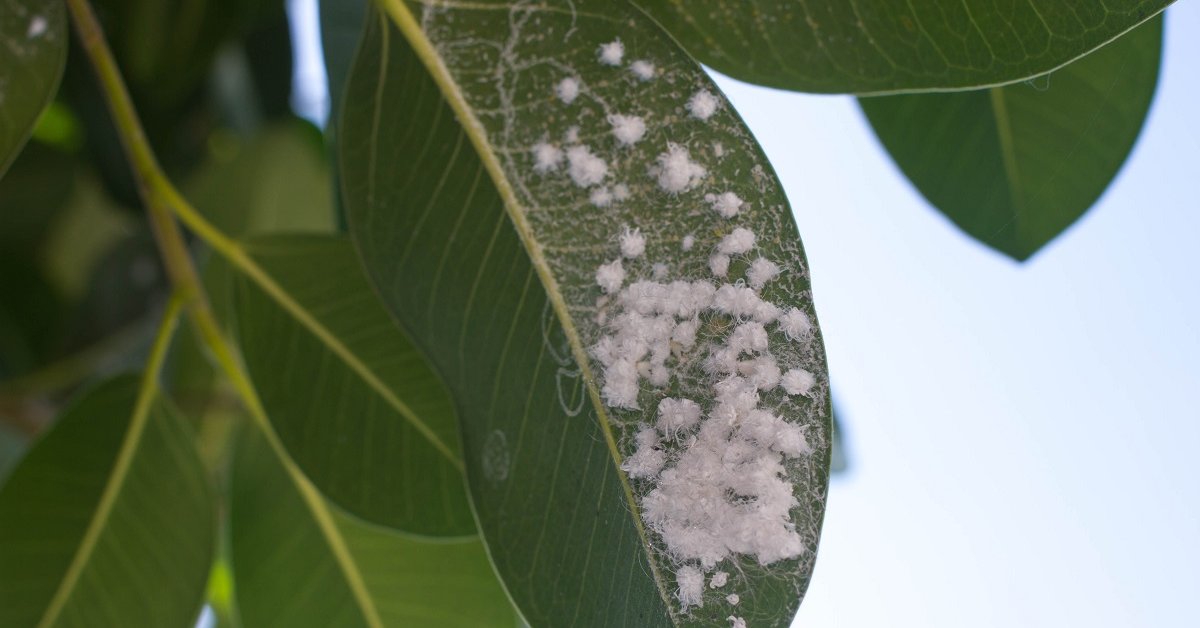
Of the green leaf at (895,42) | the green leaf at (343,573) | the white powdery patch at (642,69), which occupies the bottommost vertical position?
the green leaf at (343,573)

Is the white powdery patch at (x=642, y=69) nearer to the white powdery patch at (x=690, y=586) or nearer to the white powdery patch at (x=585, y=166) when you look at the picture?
the white powdery patch at (x=585, y=166)

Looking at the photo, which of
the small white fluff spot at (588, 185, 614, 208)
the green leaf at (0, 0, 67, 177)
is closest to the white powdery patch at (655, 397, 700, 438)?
the small white fluff spot at (588, 185, 614, 208)

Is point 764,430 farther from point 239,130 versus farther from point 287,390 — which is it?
point 239,130

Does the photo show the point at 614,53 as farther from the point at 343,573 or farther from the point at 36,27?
the point at 343,573

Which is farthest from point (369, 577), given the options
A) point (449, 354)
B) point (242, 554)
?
point (449, 354)

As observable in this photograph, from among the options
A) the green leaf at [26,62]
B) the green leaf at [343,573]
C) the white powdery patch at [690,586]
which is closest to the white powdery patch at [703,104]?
the white powdery patch at [690,586]

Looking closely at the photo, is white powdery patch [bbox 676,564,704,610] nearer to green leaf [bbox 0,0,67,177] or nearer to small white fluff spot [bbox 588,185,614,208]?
small white fluff spot [bbox 588,185,614,208]
